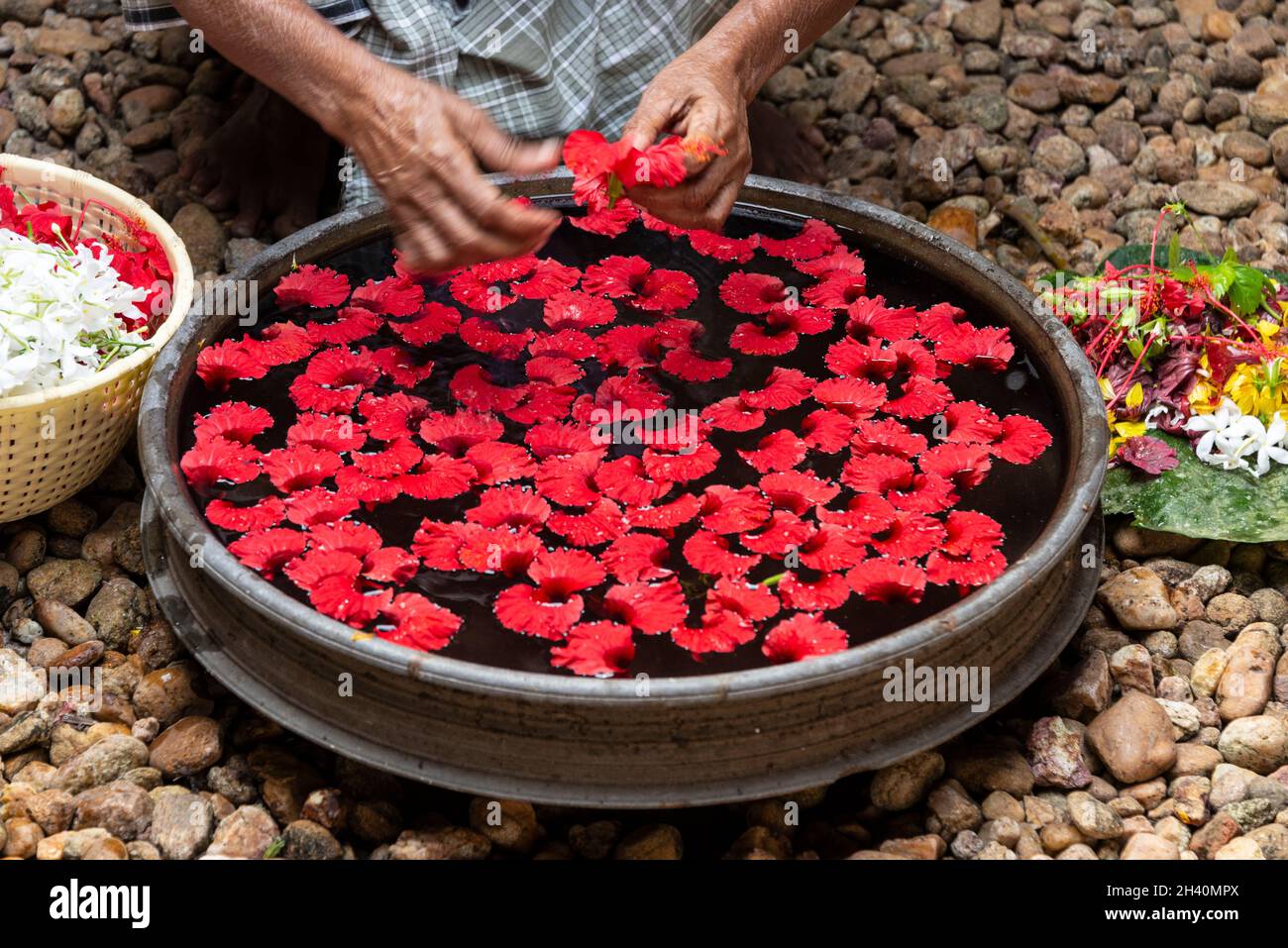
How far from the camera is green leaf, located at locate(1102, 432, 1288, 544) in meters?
2.92

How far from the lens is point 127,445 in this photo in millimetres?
3152

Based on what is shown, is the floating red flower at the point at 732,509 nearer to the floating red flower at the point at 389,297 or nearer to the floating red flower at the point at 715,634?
the floating red flower at the point at 715,634

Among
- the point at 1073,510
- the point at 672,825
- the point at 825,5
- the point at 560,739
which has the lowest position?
the point at 672,825

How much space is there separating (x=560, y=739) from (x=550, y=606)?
0.25m

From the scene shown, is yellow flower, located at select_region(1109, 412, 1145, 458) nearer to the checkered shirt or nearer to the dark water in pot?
the dark water in pot

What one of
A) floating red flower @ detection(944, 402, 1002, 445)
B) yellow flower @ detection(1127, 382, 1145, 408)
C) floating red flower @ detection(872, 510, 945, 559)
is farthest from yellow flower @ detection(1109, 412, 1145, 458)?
floating red flower @ detection(872, 510, 945, 559)

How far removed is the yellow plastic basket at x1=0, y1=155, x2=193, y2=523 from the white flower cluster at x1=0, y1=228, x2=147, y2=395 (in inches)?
2.5

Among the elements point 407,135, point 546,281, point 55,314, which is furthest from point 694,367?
point 55,314

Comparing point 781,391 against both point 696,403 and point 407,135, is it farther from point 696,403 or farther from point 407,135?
point 407,135

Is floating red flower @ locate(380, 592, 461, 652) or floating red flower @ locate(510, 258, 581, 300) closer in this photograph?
floating red flower @ locate(380, 592, 461, 652)

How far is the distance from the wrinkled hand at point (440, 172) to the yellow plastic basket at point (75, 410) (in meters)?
0.58

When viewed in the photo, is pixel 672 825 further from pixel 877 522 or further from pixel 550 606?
pixel 877 522
